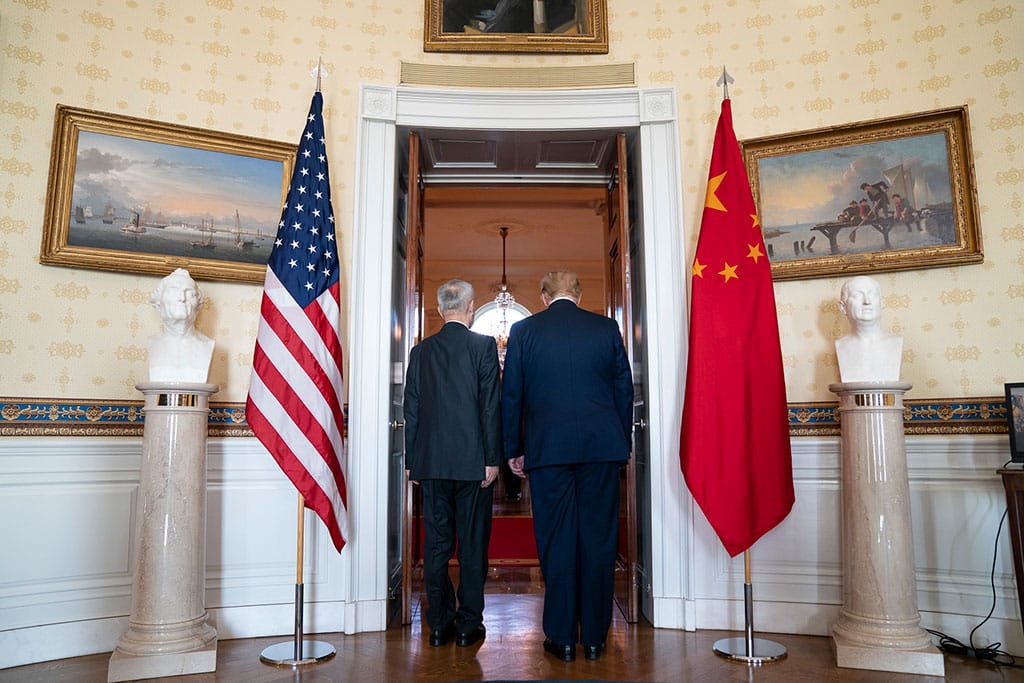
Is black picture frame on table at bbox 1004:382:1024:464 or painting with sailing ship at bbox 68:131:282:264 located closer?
black picture frame on table at bbox 1004:382:1024:464

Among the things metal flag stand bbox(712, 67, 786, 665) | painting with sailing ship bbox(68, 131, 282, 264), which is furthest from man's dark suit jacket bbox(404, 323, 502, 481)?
metal flag stand bbox(712, 67, 786, 665)

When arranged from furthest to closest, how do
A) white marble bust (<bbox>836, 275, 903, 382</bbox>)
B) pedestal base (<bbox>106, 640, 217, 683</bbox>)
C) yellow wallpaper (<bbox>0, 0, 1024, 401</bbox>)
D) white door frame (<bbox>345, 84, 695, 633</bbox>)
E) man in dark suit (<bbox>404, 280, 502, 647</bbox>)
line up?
white door frame (<bbox>345, 84, 695, 633</bbox>) < yellow wallpaper (<bbox>0, 0, 1024, 401</bbox>) < man in dark suit (<bbox>404, 280, 502, 647</bbox>) < white marble bust (<bbox>836, 275, 903, 382</bbox>) < pedestal base (<bbox>106, 640, 217, 683</bbox>)

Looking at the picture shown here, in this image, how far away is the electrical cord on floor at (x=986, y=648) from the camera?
3.53 m

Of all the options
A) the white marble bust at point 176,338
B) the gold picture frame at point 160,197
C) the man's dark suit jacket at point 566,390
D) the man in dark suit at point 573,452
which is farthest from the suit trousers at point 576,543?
the gold picture frame at point 160,197

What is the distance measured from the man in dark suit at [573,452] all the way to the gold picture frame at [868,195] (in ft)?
4.63

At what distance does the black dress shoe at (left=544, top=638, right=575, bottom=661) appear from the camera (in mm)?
3477

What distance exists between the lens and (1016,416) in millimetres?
3338

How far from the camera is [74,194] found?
3.88 metres

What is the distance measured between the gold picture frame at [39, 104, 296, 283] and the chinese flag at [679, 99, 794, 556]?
244 centimetres

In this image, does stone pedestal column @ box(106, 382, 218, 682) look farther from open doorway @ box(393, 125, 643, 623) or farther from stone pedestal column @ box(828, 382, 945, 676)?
stone pedestal column @ box(828, 382, 945, 676)

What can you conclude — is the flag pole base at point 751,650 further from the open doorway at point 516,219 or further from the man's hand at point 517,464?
the man's hand at point 517,464

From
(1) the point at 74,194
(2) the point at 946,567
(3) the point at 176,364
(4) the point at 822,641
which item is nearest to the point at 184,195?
(1) the point at 74,194

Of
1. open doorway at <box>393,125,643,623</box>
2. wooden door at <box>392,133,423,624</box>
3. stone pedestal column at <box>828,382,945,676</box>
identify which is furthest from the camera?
open doorway at <box>393,125,643,623</box>

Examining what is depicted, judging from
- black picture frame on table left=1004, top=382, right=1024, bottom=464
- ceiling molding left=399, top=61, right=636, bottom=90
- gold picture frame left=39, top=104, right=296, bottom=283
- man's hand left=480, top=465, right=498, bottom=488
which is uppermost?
ceiling molding left=399, top=61, right=636, bottom=90
